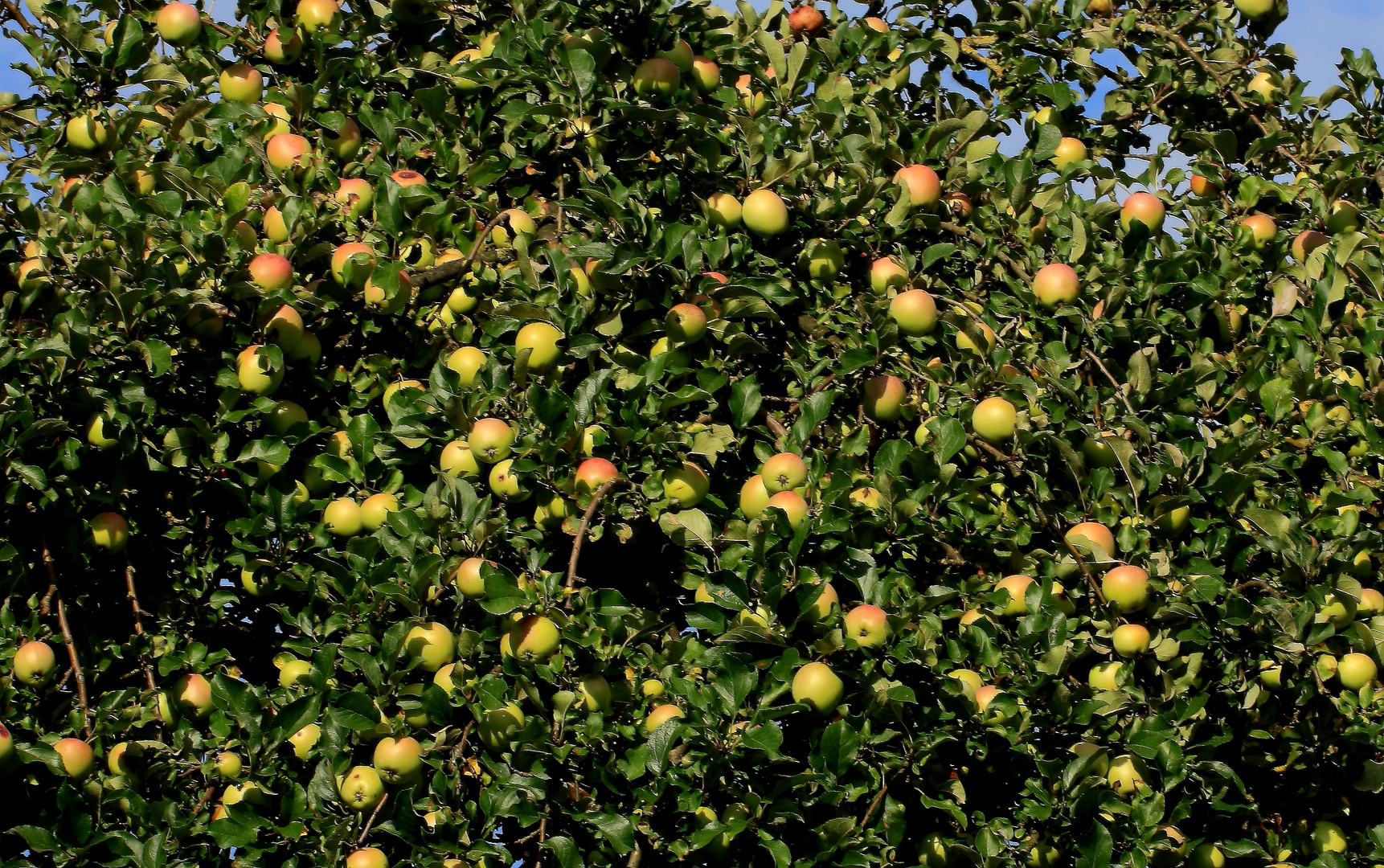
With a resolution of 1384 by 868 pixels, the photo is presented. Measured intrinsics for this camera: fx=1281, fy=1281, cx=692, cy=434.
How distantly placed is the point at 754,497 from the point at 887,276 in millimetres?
677

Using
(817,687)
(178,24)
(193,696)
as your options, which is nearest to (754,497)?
(817,687)

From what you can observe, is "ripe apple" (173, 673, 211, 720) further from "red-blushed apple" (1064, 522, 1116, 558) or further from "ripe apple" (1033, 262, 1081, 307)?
"ripe apple" (1033, 262, 1081, 307)

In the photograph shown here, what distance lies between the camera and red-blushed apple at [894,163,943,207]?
119 inches

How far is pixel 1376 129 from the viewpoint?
345cm

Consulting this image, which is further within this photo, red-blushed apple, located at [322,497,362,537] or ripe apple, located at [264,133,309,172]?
ripe apple, located at [264,133,309,172]

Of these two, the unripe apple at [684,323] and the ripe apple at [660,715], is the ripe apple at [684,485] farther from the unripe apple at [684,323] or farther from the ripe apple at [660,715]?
the ripe apple at [660,715]

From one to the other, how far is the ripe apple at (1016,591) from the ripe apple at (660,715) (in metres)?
0.68

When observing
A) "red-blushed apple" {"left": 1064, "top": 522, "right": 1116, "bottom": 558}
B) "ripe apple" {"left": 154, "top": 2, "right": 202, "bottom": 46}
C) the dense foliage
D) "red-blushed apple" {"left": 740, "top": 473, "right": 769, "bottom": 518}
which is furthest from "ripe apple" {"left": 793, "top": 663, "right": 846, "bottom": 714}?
"ripe apple" {"left": 154, "top": 2, "right": 202, "bottom": 46}

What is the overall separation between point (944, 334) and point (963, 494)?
43cm

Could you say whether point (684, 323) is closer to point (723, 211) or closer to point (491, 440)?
point (723, 211)

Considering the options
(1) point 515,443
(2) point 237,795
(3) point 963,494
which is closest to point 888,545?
(3) point 963,494

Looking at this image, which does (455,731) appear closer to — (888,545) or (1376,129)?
(888,545)

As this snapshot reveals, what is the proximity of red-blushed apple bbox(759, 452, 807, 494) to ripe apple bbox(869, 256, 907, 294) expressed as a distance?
0.58 m

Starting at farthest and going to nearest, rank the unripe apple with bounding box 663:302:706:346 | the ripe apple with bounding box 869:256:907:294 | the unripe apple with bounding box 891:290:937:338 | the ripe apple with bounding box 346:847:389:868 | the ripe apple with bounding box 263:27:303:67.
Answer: the ripe apple with bounding box 263:27:303:67, the ripe apple with bounding box 869:256:907:294, the unripe apple with bounding box 891:290:937:338, the unripe apple with bounding box 663:302:706:346, the ripe apple with bounding box 346:847:389:868
